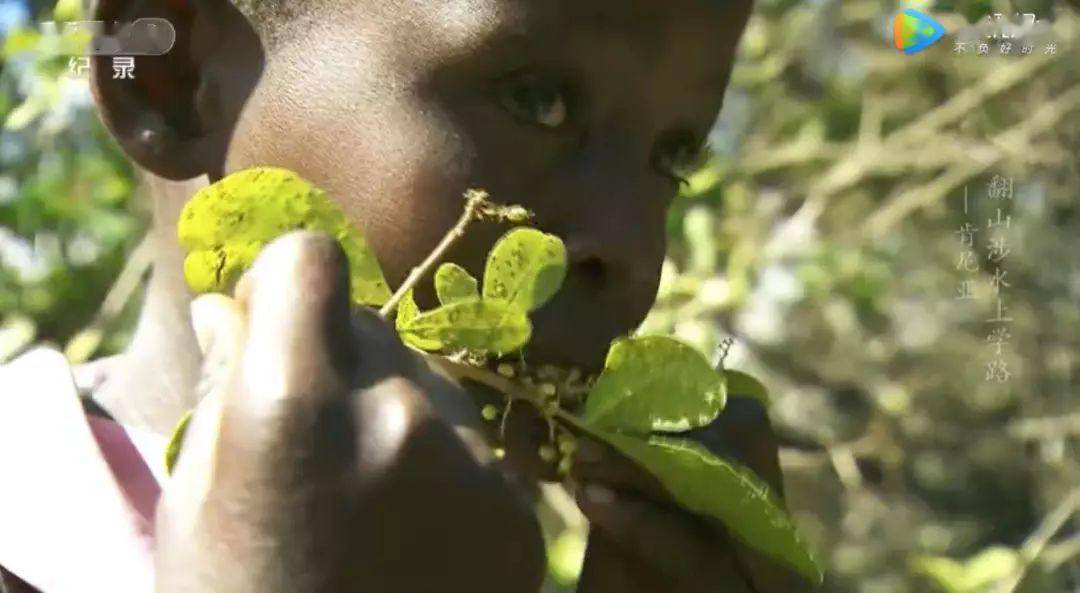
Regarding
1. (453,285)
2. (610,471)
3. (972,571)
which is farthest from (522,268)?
(972,571)

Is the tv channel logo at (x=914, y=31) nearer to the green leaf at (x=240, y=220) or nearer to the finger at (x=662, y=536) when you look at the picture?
the finger at (x=662, y=536)

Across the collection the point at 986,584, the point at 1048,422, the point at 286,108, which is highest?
the point at 286,108

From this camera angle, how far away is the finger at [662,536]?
0.54 metres

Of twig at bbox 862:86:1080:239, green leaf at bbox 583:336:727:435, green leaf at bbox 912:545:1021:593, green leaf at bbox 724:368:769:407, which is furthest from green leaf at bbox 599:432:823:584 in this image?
twig at bbox 862:86:1080:239

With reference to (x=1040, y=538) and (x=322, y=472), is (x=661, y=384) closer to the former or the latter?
(x=322, y=472)

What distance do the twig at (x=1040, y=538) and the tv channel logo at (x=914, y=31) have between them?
0.45 metres

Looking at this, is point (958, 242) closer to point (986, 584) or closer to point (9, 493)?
point (986, 584)

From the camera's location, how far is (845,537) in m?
1.63

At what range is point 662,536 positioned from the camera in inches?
21.6

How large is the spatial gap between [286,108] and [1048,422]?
1155mm

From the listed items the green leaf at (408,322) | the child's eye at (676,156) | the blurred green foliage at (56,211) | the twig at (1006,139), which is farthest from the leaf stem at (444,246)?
the twig at (1006,139)

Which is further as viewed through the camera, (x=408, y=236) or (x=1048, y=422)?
(x=1048, y=422)

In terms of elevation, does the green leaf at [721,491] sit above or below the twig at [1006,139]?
above

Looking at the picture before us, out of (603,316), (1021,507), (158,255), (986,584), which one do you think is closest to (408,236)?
(603,316)
